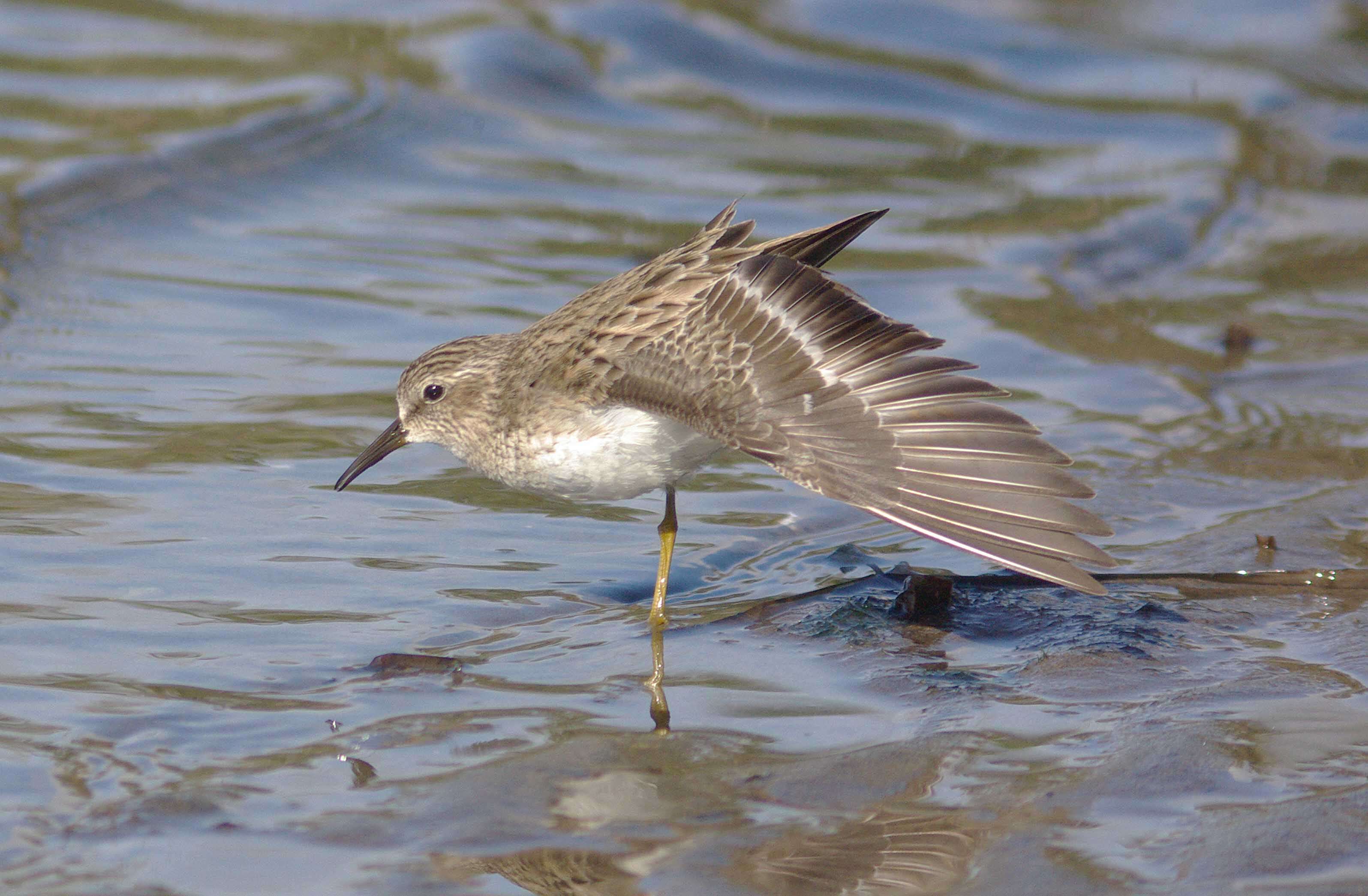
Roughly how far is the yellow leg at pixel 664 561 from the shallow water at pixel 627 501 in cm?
16

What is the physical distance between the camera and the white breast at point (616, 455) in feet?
21.7

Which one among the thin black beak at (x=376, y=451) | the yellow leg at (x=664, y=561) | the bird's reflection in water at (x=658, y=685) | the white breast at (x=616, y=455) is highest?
the white breast at (x=616, y=455)

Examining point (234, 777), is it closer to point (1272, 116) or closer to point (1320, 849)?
point (1320, 849)

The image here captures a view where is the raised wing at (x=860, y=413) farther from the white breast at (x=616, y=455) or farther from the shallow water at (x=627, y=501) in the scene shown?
the shallow water at (x=627, y=501)

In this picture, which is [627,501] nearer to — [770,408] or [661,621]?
[661,621]

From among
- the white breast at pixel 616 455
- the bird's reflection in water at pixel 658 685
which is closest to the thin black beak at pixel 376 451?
Result: the white breast at pixel 616 455

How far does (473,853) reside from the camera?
4.80m

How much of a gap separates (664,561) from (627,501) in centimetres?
149

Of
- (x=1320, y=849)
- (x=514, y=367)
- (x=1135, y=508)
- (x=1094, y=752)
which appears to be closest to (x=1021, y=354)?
(x=1135, y=508)

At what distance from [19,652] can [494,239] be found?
6230 mm

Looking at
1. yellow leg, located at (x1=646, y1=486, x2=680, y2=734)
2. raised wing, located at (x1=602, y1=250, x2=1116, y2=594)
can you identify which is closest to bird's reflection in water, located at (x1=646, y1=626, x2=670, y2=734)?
yellow leg, located at (x1=646, y1=486, x2=680, y2=734)

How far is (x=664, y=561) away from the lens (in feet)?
22.9

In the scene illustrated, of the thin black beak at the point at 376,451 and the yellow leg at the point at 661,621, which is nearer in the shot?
the yellow leg at the point at 661,621

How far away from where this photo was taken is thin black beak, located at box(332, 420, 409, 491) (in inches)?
302
